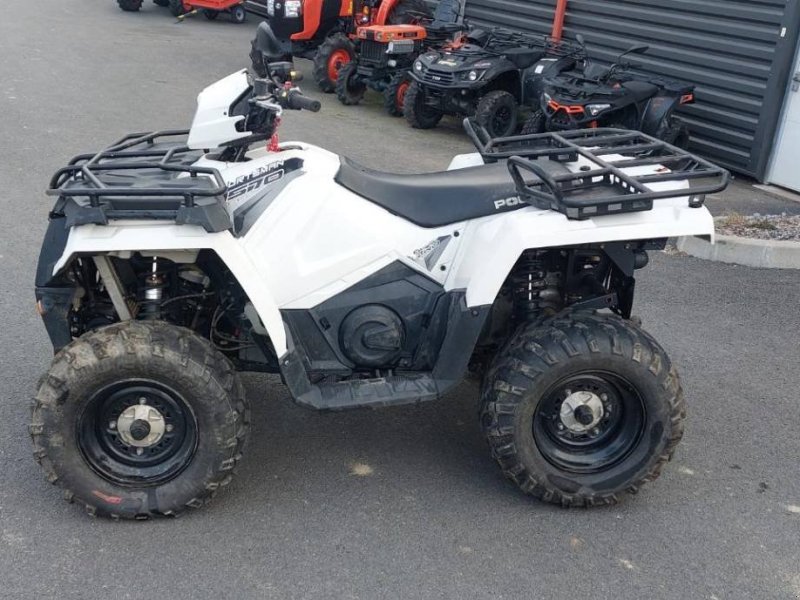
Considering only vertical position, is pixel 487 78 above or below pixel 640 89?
below

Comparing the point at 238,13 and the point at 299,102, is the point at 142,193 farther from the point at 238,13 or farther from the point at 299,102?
the point at 238,13

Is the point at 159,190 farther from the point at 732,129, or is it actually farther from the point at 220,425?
the point at 732,129

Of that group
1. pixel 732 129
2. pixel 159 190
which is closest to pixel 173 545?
pixel 159 190

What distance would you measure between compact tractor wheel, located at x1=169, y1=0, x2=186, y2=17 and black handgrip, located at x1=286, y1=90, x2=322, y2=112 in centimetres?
1529

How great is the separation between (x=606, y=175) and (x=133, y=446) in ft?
7.31

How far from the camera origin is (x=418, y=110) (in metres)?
11.3

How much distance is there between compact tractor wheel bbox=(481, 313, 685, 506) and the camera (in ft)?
12.6

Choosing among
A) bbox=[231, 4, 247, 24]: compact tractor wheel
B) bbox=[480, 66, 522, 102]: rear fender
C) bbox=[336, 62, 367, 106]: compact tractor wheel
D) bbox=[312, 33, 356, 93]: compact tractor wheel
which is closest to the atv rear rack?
bbox=[480, 66, 522, 102]: rear fender

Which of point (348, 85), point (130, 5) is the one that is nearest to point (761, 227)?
point (348, 85)

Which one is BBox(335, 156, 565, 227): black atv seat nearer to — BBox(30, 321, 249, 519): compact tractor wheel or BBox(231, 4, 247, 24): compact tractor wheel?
BBox(30, 321, 249, 519): compact tractor wheel

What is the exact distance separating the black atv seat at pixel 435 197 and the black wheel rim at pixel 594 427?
2.69 ft

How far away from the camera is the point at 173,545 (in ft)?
11.9

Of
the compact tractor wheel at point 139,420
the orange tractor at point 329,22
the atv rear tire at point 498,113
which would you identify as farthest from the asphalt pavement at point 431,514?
the orange tractor at point 329,22

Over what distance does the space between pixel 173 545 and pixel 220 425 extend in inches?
19.5
